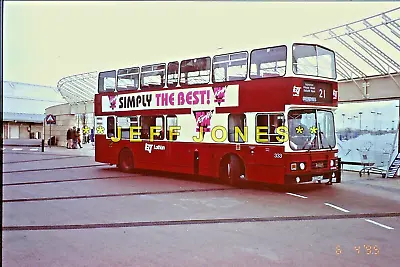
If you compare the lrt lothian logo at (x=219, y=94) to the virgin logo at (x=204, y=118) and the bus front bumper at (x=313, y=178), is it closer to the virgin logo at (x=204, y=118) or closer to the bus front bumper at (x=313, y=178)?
the virgin logo at (x=204, y=118)

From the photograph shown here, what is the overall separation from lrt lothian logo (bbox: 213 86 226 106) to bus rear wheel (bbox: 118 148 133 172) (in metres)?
4.37

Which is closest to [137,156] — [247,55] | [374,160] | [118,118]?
[118,118]

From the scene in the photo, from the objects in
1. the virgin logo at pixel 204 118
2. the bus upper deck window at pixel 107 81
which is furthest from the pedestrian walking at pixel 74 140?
the virgin logo at pixel 204 118

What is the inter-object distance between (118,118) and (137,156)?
162 cm

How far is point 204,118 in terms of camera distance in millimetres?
12133

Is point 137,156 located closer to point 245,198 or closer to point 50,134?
point 245,198

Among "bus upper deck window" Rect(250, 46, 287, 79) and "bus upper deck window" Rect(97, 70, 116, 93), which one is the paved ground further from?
"bus upper deck window" Rect(97, 70, 116, 93)

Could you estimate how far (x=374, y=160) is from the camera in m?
14.4

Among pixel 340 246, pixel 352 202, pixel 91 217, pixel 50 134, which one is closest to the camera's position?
pixel 340 246

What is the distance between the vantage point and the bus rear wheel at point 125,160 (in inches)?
579

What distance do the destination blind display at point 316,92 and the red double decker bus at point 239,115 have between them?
0.02 m

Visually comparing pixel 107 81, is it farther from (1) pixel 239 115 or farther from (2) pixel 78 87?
(2) pixel 78 87

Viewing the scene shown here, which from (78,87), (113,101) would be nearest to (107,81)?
(113,101)

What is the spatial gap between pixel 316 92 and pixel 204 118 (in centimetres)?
327
